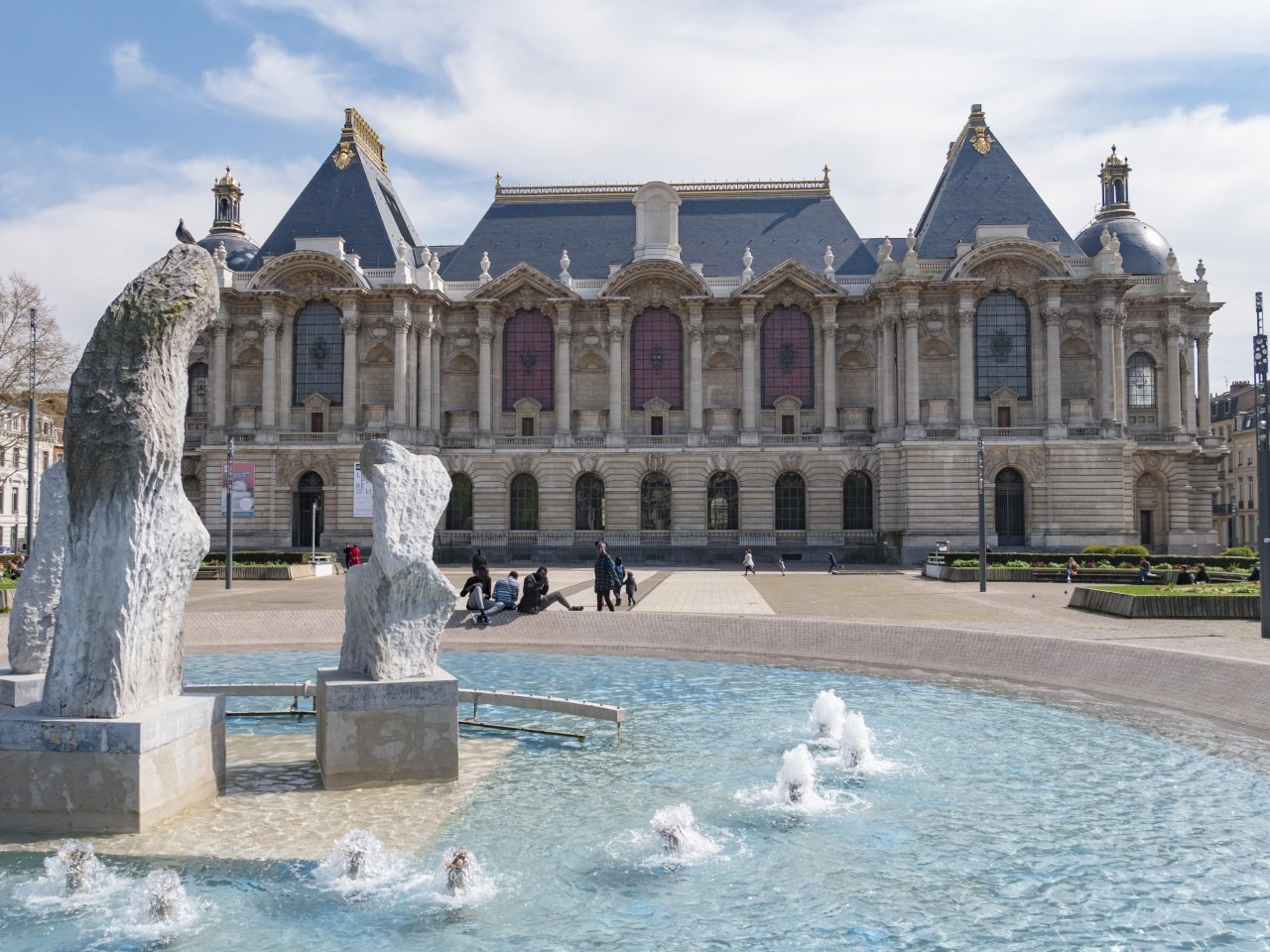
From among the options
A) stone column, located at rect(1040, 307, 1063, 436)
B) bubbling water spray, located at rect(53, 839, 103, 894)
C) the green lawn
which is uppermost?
stone column, located at rect(1040, 307, 1063, 436)

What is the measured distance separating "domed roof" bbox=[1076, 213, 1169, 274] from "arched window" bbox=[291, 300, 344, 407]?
44.4 metres

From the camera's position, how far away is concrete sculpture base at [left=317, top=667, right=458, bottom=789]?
35.2 ft

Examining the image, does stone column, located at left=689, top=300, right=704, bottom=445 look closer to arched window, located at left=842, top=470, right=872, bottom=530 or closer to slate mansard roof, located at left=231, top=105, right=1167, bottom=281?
slate mansard roof, located at left=231, top=105, right=1167, bottom=281

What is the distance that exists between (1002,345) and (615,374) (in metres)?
21.1

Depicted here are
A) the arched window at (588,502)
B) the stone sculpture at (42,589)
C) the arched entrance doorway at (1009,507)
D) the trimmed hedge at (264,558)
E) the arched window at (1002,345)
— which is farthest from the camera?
the arched window at (588,502)

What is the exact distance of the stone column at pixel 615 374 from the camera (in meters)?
59.3

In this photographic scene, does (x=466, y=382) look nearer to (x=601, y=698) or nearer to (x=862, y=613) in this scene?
(x=862, y=613)

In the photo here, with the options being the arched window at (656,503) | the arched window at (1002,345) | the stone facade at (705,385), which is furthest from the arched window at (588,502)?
the arched window at (1002,345)

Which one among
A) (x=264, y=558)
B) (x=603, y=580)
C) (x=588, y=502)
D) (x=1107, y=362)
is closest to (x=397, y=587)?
→ (x=603, y=580)

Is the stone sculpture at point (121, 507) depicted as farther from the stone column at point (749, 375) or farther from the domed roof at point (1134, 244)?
the domed roof at point (1134, 244)

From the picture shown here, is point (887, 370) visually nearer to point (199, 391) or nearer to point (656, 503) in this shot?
point (656, 503)

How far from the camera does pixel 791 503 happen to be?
195 ft

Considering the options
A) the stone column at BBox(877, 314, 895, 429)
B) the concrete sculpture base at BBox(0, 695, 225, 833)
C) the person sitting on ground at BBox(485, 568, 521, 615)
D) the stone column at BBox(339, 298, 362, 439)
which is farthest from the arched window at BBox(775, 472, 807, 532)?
the concrete sculpture base at BBox(0, 695, 225, 833)

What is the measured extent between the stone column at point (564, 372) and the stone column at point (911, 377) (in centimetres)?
1847
